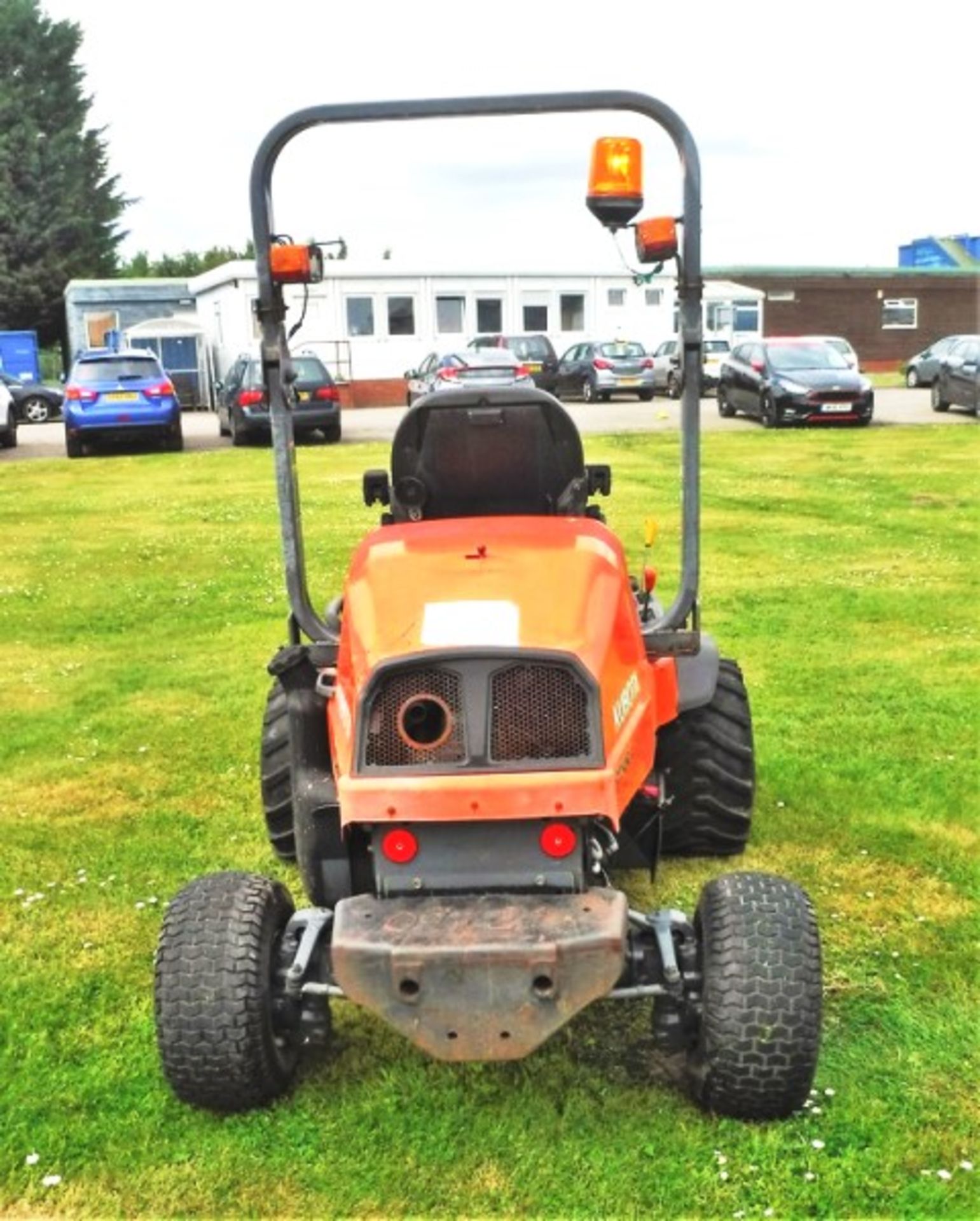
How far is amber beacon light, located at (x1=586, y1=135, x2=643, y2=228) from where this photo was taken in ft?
11.0

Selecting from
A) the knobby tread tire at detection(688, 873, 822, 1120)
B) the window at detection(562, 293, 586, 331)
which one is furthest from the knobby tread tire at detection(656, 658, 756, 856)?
the window at detection(562, 293, 586, 331)

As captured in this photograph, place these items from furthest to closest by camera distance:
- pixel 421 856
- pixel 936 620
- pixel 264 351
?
pixel 936 620 → pixel 264 351 → pixel 421 856

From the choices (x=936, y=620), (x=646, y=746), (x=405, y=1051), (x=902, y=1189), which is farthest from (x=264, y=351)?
(x=936, y=620)

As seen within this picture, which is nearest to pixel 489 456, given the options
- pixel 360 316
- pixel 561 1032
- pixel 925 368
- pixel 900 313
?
pixel 561 1032

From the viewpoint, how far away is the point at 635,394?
31734 mm

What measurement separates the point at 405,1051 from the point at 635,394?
28.8 metres

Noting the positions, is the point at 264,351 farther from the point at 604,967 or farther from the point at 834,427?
the point at 834,427

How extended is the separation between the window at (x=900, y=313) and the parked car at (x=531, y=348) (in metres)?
19.5

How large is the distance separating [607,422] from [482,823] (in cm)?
2302

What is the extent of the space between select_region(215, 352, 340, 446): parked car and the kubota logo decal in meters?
18.5

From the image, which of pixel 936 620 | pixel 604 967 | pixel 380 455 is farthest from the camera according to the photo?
pixel 380 455

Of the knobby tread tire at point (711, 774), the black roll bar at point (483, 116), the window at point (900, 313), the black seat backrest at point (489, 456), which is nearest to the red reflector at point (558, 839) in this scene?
the black roll bar at point (483, 116)

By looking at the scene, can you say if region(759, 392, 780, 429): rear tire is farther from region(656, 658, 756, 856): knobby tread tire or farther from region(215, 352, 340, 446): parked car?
region(656, 658, 756, 856): knobby tread tire

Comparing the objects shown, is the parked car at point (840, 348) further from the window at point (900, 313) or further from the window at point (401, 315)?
the window at point (900, 313)
